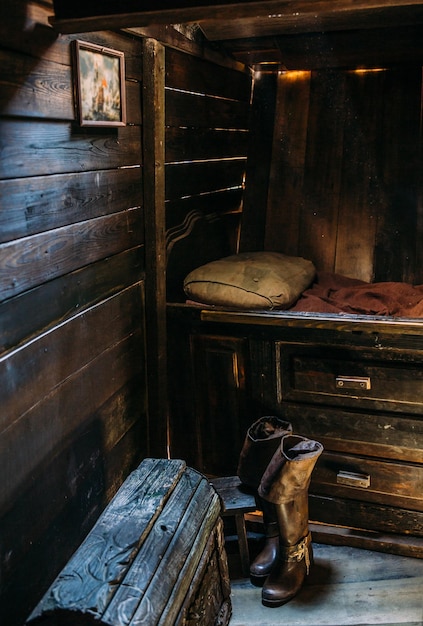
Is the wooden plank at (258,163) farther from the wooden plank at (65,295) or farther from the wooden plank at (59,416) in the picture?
the wooden plank at (59,416)

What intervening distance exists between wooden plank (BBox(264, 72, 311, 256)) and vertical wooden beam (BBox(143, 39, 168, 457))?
114 cm

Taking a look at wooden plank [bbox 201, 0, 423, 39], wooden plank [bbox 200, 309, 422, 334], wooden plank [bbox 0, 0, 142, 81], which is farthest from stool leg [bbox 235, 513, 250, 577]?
wooden plank [bbox 201, 0, 423, 39]

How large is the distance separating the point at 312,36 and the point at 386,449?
2.13 meters

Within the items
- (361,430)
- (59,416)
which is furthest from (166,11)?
(361,430)

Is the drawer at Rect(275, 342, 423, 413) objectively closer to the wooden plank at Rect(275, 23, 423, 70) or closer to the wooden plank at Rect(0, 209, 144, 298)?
the wooden plank at Rect(0, 209, 144, 298)

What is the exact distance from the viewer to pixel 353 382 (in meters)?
2.89

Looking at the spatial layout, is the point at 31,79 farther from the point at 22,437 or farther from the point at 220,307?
the point at 220,307

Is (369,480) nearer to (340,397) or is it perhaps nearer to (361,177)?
(340,397)

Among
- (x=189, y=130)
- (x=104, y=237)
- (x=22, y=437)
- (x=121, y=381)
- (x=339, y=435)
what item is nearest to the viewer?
(x=22, y=437)

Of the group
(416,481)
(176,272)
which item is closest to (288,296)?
(176,272)

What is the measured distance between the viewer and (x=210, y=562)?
7.17 ft

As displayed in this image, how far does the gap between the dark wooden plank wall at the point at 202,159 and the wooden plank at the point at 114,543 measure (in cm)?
122

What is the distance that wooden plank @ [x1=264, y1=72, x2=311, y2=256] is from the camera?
3.84 metres

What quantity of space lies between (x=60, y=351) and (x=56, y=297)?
197 millimetres
